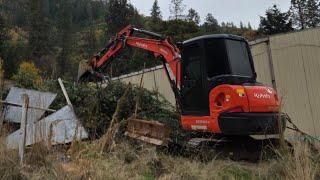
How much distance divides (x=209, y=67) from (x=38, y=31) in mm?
80013

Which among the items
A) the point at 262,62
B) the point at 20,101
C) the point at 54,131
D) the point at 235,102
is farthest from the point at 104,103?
the point at 262,62

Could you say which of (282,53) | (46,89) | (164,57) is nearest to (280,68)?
(282,53)

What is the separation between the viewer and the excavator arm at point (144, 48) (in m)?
12.7

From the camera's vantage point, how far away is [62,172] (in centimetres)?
711

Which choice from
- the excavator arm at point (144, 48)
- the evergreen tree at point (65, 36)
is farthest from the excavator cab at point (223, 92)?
the evergreen tree at point (65, 36)

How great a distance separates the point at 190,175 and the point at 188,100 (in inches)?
171

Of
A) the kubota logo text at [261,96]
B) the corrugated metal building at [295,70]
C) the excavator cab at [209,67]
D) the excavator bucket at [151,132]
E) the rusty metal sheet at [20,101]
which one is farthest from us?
the corrugated metal building at [295,70]

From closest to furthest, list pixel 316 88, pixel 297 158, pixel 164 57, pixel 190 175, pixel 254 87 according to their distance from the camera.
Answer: pixel 297 158 → pixel 190 175 → pixel 254 87 → pixel 164 57 → pixel 316 88

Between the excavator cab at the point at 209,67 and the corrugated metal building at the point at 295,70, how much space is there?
5.57 metres

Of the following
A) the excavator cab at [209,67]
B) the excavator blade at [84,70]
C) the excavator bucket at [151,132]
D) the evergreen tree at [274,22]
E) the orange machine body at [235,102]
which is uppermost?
the evergreen tree at [274,22]

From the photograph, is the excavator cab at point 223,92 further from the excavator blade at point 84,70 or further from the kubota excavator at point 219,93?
the excavator blade at point 84,70

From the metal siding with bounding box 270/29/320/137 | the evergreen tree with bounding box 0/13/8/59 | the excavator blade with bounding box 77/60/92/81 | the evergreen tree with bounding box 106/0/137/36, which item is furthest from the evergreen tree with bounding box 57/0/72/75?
the excavator blade with bounding box 77/60/92/81

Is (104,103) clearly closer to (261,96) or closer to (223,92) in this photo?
(223,92)

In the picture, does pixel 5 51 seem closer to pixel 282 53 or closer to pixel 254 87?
pixel 282 53
